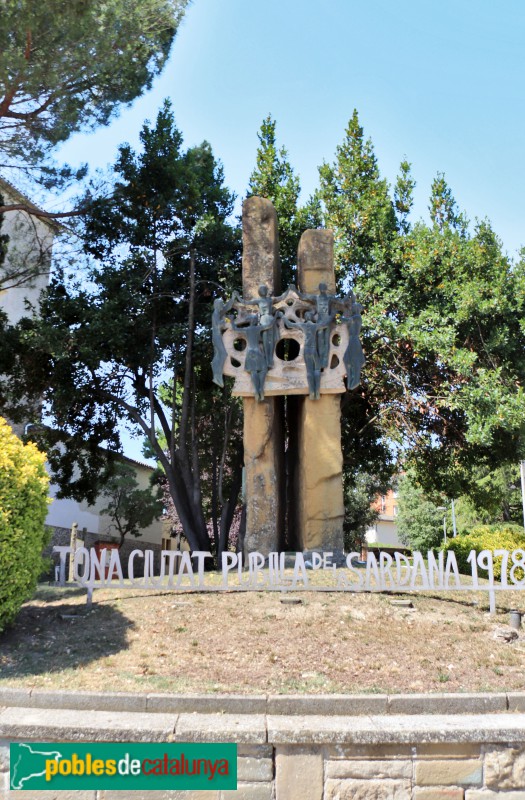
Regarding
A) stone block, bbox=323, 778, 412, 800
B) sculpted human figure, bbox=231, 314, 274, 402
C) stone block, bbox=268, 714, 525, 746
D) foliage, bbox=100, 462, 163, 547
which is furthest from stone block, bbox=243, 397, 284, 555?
foliage, bbox=100, 462, 163, 547

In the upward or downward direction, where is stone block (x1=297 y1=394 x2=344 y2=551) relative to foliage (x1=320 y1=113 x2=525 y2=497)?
downward

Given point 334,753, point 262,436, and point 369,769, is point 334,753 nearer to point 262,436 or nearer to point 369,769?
point 369,769

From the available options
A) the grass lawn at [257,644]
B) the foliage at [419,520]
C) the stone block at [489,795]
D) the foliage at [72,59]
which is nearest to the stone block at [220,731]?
the grass lawn at [257,644]

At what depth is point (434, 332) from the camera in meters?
13.5

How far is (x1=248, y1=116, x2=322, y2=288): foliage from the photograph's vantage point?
53.3 ft

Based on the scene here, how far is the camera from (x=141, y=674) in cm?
605

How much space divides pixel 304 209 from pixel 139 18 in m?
5.29

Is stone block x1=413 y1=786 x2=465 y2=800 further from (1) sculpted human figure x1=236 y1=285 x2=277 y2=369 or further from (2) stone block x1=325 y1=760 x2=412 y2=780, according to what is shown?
(1) sculpted human figure x1=236 y1=285 x2=277 y2=369

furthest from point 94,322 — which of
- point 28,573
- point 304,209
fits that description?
point 28,573

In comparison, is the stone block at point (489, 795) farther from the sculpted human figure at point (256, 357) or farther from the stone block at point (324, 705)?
the sculpted human figure at point (256, 357)

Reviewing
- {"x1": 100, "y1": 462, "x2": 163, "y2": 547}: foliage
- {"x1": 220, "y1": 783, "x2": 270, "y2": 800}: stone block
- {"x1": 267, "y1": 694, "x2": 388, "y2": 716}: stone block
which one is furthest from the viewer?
{"x1": 100, "y1": 462, "x2": 163, "y2": 547}: foliage

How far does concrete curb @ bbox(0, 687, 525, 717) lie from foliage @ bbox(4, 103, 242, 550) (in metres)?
9.42

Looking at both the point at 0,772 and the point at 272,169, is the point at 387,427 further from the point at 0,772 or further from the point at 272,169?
the point at 0,772

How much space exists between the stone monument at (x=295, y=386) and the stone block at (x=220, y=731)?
5.91 m
